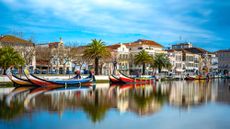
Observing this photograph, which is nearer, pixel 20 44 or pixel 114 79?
pixel 114 79

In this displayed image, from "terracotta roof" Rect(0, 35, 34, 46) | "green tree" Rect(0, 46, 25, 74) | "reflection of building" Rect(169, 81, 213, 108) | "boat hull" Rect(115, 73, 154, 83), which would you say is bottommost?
"reflection of building" Rect(169, 81, 213, 108)

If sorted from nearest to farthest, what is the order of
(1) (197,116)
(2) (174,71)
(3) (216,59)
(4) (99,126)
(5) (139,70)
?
(4) (99,126)
(1) (197,116)
(5) (139,70)
(2) (174,71)
(3) (216,59)

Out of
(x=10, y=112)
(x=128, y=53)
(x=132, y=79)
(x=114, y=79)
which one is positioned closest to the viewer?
(x=10, y=112)

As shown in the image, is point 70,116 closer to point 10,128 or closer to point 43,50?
point 10,128

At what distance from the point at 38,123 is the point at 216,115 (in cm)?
1107

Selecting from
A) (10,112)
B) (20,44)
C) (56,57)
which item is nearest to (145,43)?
(56,57)

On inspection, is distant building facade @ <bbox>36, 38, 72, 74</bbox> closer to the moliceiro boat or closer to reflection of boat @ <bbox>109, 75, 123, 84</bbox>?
reflection of boat @ <bbox>109, 75, 123, 84</bbox>

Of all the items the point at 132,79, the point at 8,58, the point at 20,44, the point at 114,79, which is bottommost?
the point at 132,79

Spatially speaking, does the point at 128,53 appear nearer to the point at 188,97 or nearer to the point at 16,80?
the point at 16,80

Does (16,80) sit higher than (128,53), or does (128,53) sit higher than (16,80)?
(128,53)

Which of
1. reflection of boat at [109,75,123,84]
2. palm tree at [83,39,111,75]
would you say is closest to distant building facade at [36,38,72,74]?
palm tree at [83,39,111,75]

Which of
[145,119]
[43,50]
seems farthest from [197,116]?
[43,50]

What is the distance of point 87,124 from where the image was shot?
16.5m

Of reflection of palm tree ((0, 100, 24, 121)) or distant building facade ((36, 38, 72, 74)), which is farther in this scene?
distant building facade ((36, 38, 72, 74))
